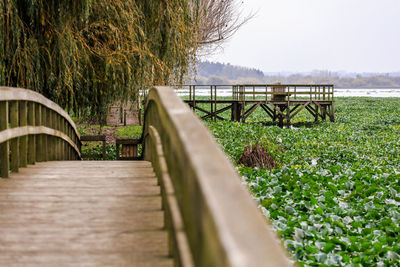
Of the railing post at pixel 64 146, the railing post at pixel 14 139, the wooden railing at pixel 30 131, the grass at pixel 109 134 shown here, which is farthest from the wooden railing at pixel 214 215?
the grass at pixel 109 134

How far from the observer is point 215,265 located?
119 centimetres

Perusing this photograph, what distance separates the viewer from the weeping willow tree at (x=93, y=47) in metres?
7.00

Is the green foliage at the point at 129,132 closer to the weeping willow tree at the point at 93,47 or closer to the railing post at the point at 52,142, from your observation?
the weeping willow tree at the point at 93,47

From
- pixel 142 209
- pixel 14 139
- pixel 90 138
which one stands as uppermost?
pixel 14 139

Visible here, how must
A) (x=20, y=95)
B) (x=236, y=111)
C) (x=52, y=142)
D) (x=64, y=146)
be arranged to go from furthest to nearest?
(x=236, y=111)
(x=64, y=146)
(x=52, y=142)
(x=20, y=95)

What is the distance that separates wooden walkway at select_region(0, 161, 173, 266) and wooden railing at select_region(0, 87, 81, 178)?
479mm

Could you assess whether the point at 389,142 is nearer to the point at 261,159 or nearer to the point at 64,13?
the point at 261,159

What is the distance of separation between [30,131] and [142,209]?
2.64 meters

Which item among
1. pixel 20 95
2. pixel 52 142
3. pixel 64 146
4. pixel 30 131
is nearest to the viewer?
pixel 20 95

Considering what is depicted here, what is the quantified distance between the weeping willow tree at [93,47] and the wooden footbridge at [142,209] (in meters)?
1.62

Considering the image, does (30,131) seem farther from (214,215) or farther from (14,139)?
(214,215)

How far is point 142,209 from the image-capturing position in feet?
10.7

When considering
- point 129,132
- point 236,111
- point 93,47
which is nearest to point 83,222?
point 93,47

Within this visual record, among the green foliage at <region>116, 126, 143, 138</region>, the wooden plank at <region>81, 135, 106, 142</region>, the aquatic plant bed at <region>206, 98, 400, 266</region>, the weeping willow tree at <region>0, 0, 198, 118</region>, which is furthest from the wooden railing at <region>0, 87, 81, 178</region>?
the green foliage at <region>116, 126, 143, 138</region>
